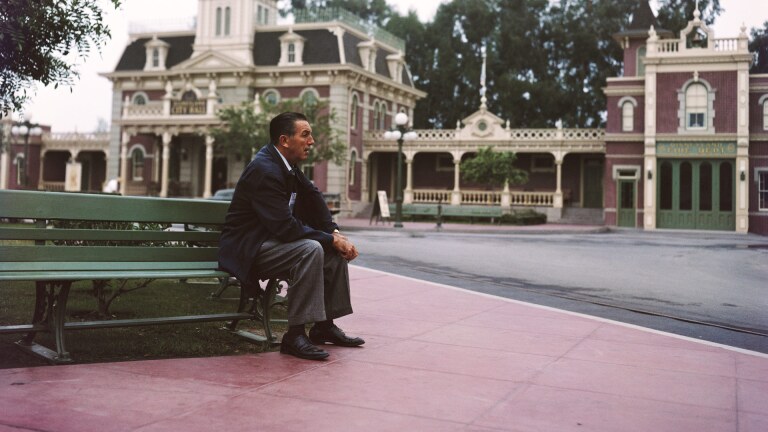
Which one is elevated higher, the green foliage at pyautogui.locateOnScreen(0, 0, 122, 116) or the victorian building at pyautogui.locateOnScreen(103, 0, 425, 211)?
the victorian building at pyautogui.locateOnScreen(103, 0, 425, 211)

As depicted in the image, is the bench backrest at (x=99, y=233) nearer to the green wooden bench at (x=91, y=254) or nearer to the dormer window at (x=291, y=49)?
the green wooden bench at (x=91, y=254)

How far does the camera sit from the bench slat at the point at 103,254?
466 centimetres

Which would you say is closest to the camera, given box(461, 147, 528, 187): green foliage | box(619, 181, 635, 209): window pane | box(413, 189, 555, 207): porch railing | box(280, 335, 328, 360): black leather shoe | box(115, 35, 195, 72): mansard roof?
box(280, 335, 328, 360): black leather shoe

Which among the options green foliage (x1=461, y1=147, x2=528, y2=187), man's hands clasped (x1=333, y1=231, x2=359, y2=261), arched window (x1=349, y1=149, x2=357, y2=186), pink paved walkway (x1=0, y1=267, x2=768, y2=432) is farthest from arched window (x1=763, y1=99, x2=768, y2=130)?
man's hands clasped (x1=333, y1=231, x2=359, y2=261)

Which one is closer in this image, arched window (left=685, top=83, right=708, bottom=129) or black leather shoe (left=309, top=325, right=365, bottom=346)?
black leather shoe (left=309, top=325, right=365, bottom=346)

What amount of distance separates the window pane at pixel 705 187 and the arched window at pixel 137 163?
31619 mm

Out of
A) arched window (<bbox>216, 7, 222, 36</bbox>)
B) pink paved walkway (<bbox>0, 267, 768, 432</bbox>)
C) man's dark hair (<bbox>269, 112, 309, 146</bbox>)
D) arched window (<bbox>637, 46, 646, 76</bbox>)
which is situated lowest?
pink paved walkway (<bbox>0, 267, 768, 432</bbox>)

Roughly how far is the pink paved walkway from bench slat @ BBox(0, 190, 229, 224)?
3.38 feet

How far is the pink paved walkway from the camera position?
3523 mm

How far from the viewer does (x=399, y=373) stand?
457 cm

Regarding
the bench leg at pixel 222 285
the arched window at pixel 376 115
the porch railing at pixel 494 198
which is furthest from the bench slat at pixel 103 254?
the arched window at pixel 376 115

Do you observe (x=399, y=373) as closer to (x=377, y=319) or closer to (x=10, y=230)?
(x=377, y=319)

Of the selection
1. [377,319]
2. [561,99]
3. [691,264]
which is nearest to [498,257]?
[691,264]

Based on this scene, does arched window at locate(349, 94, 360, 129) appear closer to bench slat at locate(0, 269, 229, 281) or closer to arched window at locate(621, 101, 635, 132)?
arched window at locate(621, 101, 635, 132)
